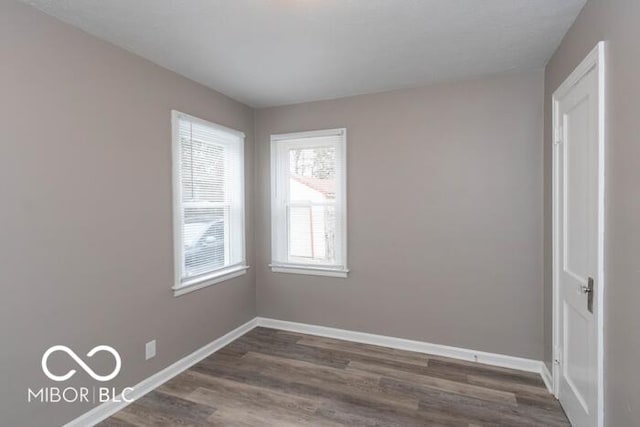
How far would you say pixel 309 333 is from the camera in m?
3.66

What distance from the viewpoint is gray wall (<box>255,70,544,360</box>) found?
2.83m

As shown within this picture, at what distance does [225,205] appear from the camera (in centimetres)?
345

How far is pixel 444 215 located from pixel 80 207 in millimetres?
2834

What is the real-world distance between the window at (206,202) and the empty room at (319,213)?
0.09 feet

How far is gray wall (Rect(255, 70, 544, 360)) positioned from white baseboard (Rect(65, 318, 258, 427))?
87cm

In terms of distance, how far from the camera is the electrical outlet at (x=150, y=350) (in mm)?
2543

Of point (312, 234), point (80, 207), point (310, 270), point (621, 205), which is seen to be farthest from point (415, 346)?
point (80, 207)

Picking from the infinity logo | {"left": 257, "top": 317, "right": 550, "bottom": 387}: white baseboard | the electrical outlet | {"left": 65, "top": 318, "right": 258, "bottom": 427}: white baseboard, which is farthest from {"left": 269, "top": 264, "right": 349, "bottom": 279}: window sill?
the infinity logo

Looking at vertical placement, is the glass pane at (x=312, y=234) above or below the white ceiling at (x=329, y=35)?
below

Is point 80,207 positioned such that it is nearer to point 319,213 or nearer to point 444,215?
point 319,213

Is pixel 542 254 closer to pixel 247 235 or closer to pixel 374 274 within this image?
pixel 374 274

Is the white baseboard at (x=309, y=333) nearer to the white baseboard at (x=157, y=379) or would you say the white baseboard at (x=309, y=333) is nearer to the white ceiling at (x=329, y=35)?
the white baseboard at (x=157, y=379)

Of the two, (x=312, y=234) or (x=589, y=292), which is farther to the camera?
(x=312, y=234)

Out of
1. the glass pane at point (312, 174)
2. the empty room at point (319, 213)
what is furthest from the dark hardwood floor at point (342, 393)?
the glass pane at point (312, 174)
